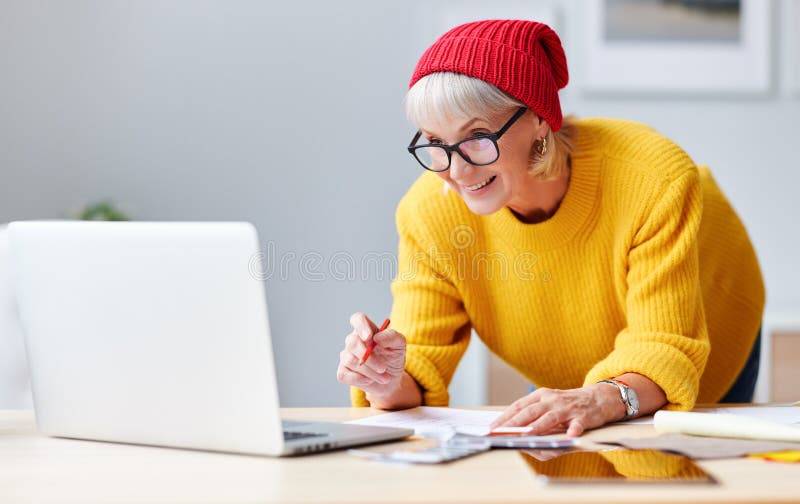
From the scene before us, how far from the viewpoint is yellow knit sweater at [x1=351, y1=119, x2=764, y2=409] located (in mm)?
1540

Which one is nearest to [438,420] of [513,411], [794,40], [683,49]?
[513,411]

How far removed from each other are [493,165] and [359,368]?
0.40 meters

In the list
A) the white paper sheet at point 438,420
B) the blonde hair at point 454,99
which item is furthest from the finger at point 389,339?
the blonde hair at point 454,99

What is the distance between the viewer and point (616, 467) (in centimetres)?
95

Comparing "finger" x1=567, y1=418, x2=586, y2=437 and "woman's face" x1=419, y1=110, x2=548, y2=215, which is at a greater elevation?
"woman's face" x1=419, y1=110, x2=548, y2=215

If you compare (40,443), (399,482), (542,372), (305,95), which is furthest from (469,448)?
(305,95)

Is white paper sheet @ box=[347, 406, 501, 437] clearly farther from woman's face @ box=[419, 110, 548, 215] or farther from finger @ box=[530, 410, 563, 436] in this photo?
woman's face @ box=[419, 110, 548, 215]

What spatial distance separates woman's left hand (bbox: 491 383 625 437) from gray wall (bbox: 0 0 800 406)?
200 cm

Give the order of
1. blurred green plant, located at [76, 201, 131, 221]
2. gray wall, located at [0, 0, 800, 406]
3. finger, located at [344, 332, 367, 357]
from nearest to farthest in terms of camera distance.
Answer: finger, located at [344, 332, 367, 357] → blurred green plant, located at [76, 201, 131, 221] → gray wall, located at [0, 0, 800, 406]

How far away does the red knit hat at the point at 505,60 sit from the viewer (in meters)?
1.51

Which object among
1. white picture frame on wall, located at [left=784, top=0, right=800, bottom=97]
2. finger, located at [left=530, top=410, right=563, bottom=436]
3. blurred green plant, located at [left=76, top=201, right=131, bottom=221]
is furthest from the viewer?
white picture frame on wall, located at [left=784, top=0, right=800, bottom=97]

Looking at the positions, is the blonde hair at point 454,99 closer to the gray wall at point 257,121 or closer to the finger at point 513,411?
the finger at point 513,411

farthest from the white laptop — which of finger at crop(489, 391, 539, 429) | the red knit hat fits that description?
the red knit hat

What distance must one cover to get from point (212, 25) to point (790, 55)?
77.8 inches
